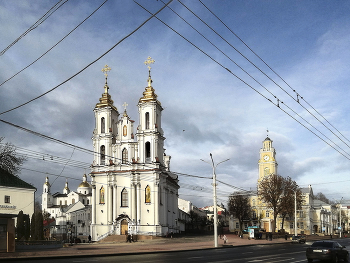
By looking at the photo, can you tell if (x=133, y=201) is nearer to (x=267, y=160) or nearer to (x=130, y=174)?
(x=130, y=174)

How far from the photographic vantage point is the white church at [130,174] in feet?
213

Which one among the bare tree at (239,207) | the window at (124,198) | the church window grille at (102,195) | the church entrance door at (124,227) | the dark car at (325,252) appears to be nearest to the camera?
the dark car at (325,252)

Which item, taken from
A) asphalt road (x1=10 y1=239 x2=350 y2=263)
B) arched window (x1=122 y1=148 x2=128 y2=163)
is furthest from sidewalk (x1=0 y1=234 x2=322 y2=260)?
arched window (x1=122 y1=148 x2=128 y2=163)

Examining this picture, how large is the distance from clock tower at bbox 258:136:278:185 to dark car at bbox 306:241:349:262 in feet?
285

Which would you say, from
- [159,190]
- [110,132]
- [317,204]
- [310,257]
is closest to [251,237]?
[159,190]

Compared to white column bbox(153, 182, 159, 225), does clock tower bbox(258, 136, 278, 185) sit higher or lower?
higher

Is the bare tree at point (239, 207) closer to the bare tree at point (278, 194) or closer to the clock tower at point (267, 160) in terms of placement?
the clock tower at point (267, 160)

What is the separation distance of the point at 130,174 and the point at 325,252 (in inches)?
1887

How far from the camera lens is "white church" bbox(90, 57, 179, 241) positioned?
213 ft

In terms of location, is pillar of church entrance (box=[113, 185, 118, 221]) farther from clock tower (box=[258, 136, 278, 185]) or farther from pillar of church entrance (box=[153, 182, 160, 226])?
clock tower (box=[258, 136, 278, 185])

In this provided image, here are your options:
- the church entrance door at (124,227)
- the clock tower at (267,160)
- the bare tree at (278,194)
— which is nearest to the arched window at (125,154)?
the church entrance door at (124,227)

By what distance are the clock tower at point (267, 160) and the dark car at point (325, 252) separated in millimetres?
86830

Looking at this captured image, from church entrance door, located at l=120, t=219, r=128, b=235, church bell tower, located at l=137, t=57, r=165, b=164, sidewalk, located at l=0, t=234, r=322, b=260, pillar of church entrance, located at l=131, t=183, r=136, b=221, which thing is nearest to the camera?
sidewalk, located at l=0, t=234, r=322, b=260

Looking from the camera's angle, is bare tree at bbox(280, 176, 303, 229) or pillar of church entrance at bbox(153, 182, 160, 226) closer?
pillar of church entrance at bbox(153, 182, 160, 226)
